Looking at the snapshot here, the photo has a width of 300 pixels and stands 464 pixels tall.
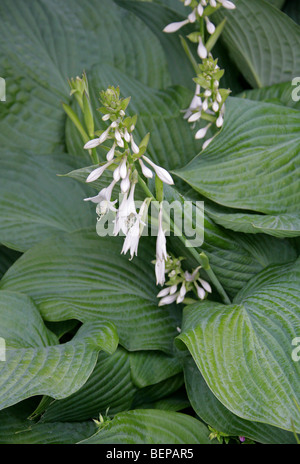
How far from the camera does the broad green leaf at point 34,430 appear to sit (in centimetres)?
104

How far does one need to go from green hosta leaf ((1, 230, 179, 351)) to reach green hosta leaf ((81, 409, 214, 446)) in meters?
0.16

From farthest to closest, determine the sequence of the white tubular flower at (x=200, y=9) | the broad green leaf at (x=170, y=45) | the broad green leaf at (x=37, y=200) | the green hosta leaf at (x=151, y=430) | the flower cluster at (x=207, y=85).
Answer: the broad green leaf at (x=170, y=45) < the broad green leaf at (x=37, y=200) < the white tubular flower at (x=200, y=9) < the flower cluster at (x=207, y=85) < the green hosta leaf at (x=151, y=430)

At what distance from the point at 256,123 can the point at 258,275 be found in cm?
32

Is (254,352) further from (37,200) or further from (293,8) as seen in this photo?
(293,8)

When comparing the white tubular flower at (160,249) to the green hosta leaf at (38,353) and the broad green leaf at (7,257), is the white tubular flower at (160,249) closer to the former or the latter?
the green hosta leaf at (38,353)

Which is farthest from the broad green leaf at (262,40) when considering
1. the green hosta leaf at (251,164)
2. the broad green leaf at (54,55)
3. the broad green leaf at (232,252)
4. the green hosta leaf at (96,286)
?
the green hosta leaf at (96,286)

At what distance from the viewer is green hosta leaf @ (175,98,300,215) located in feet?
3.36

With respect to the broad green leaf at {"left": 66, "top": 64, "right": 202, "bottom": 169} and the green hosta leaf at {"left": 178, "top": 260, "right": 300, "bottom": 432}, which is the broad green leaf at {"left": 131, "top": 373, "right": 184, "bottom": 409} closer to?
the green hosta leaf at {"left": 178, "top": 260, "right": 300, "bottom": 432}

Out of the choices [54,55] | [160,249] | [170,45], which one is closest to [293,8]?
[170,45]

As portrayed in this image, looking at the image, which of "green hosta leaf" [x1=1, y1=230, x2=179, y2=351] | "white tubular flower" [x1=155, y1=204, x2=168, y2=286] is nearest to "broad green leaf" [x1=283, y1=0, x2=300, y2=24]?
"green hosta leaf" [x1=1, y1=230, x2=179, y2=351]

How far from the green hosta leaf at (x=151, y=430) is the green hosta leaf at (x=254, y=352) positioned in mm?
166

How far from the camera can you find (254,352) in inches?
33.9
